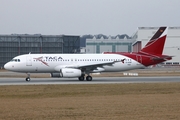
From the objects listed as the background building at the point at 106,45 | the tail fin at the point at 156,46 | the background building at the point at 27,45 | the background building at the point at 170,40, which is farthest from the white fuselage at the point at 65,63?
the background building at the point at 106,45

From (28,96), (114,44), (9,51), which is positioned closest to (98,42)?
(114,44)

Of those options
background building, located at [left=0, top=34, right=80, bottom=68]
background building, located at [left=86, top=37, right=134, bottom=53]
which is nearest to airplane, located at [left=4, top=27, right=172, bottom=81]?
background building, located at [left=0, top=34, right=80, bottom=68]

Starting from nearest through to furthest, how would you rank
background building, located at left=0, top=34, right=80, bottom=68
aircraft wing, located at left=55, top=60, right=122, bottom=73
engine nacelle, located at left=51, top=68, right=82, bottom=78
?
engine nacelle, located at left=51, top=68, right=82, bottom=78 → aircraft wing, located at left=55, top=60, right=122, bottom=73 → background building, located at left=0, top=34, right=80, bottom=68

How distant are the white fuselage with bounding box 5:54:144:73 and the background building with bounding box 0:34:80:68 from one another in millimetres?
38899

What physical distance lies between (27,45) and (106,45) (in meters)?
Result: 85.1

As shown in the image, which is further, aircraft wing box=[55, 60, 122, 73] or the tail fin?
the tail fin

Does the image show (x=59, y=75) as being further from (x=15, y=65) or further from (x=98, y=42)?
(x=98, y=42)

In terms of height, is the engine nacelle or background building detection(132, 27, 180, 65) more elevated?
background building detection(132, 27, 180, 65)

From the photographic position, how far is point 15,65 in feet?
147

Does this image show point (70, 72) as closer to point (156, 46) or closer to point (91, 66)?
point (91, 66)

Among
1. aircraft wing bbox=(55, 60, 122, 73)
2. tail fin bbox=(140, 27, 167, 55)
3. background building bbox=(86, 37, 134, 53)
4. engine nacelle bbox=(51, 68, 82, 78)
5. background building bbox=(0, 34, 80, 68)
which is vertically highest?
background building bbox=(86, 37, 134, 53)

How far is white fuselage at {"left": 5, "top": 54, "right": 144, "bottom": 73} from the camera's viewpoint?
147 ft

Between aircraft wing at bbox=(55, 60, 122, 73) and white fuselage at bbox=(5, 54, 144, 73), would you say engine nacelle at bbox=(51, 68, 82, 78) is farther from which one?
white fuselage at bbox=(5, 54, 144, 73)

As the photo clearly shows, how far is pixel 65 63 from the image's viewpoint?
149 ft
